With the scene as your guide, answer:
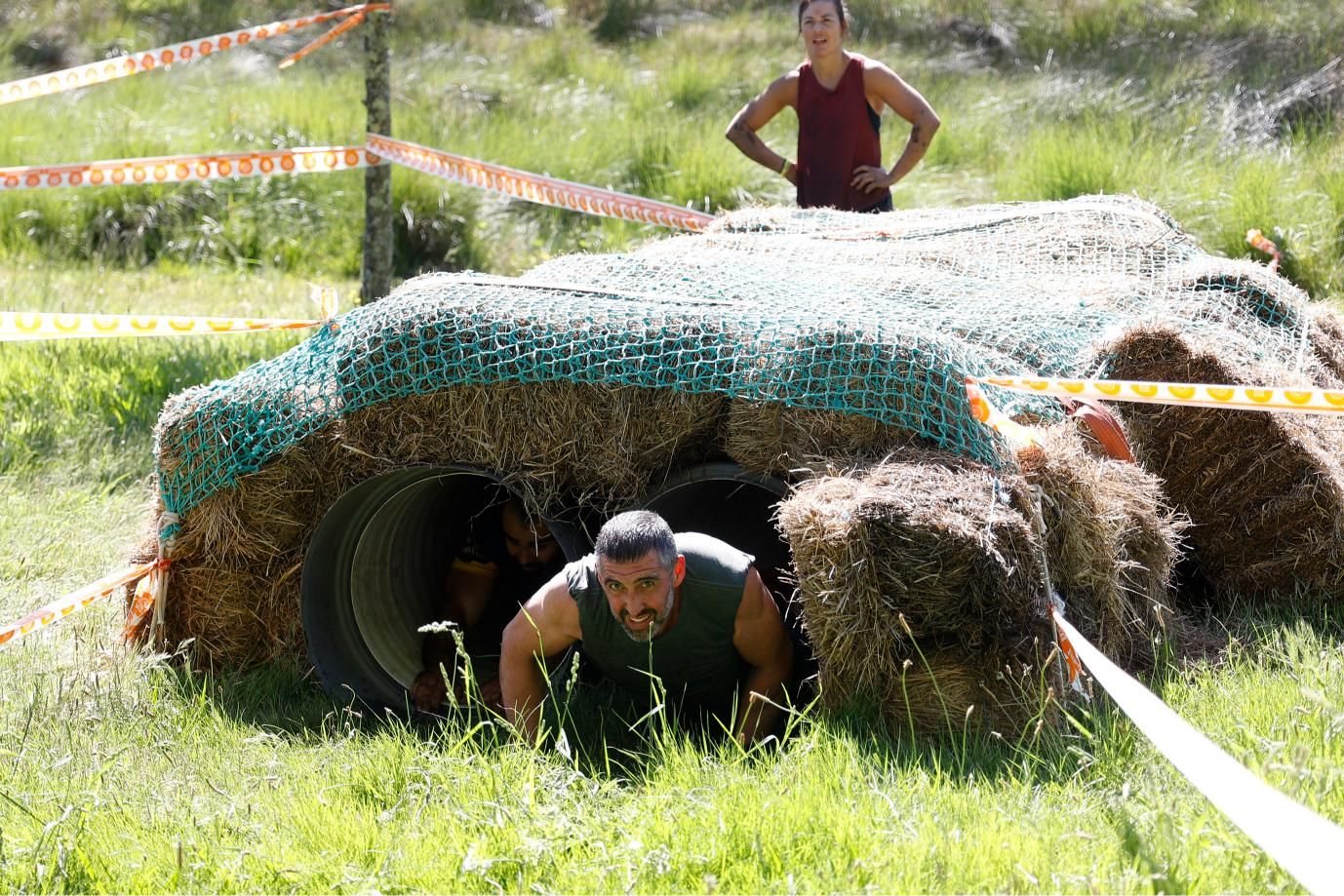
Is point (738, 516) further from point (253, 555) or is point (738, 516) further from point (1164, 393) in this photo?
point (1164, 393)

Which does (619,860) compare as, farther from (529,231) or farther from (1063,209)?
(529,231)

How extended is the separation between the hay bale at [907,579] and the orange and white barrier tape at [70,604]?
9.16 feet

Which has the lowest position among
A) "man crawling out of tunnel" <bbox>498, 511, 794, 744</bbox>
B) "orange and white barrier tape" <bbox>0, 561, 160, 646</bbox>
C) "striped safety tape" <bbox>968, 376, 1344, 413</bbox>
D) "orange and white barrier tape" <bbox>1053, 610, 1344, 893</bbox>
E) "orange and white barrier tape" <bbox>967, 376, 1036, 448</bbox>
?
"orange and white barrier tape" <bbox>0, 561, 160, 646</bbox>

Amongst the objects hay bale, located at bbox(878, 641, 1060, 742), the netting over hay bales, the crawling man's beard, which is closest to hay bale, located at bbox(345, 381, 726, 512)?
the netting over hay bales

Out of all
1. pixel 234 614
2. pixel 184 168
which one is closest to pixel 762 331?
pixel 234 614

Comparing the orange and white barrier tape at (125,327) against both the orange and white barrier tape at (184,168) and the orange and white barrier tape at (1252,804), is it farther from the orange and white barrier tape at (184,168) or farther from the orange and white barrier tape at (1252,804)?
the orange and white barrier tape at (1252,804)

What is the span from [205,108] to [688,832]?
1316 cm

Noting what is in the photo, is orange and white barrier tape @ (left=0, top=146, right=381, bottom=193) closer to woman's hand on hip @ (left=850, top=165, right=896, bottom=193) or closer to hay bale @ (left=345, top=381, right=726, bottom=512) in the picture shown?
woman's hand on hip @ (left=850, top=165, right=896, bottom=193)

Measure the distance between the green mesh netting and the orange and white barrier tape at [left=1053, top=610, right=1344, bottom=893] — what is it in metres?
1.26

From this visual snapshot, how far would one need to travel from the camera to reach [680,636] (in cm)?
532

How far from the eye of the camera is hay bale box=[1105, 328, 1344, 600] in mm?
6223

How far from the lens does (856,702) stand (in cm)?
490

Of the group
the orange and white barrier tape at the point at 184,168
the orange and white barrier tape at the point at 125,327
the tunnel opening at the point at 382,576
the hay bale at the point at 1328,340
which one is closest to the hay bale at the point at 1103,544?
the tunnel opening at the point at 382,576

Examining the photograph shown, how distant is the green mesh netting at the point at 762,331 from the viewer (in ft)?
17.9
